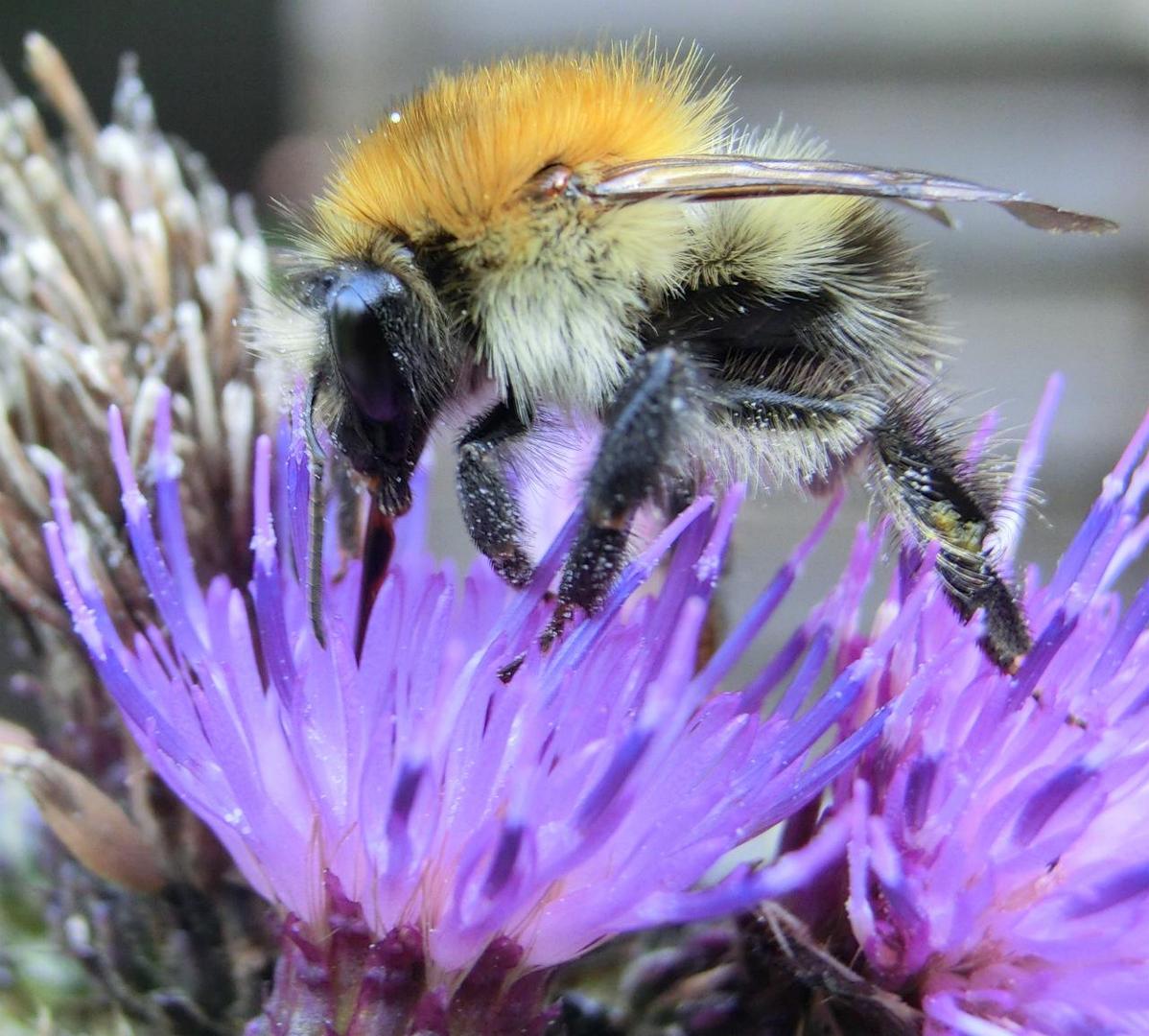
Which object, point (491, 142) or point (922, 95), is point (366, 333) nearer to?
point (491, 142)

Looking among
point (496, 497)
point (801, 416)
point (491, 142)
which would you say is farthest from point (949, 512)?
point (491, 142)

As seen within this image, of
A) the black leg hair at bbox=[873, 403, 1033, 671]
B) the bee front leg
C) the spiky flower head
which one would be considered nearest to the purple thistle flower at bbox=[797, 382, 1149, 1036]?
the black leg hair at bbox=[873, 403, 1033, 671]

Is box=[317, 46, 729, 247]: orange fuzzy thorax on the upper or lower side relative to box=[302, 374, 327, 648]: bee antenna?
upper

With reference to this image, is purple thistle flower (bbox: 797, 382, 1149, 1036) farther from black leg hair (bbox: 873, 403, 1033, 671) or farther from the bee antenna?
the bee antenna

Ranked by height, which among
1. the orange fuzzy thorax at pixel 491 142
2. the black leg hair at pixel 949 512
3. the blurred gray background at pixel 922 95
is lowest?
the black leg hair at pixel 949 512

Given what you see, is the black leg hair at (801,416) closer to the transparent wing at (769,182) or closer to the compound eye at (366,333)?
the transparent wing at (769,182)

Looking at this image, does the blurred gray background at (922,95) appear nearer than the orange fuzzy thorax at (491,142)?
No

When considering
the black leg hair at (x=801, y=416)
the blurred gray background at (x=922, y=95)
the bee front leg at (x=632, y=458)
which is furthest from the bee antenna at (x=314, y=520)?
the blurred gray background at (x=922, y=95)
